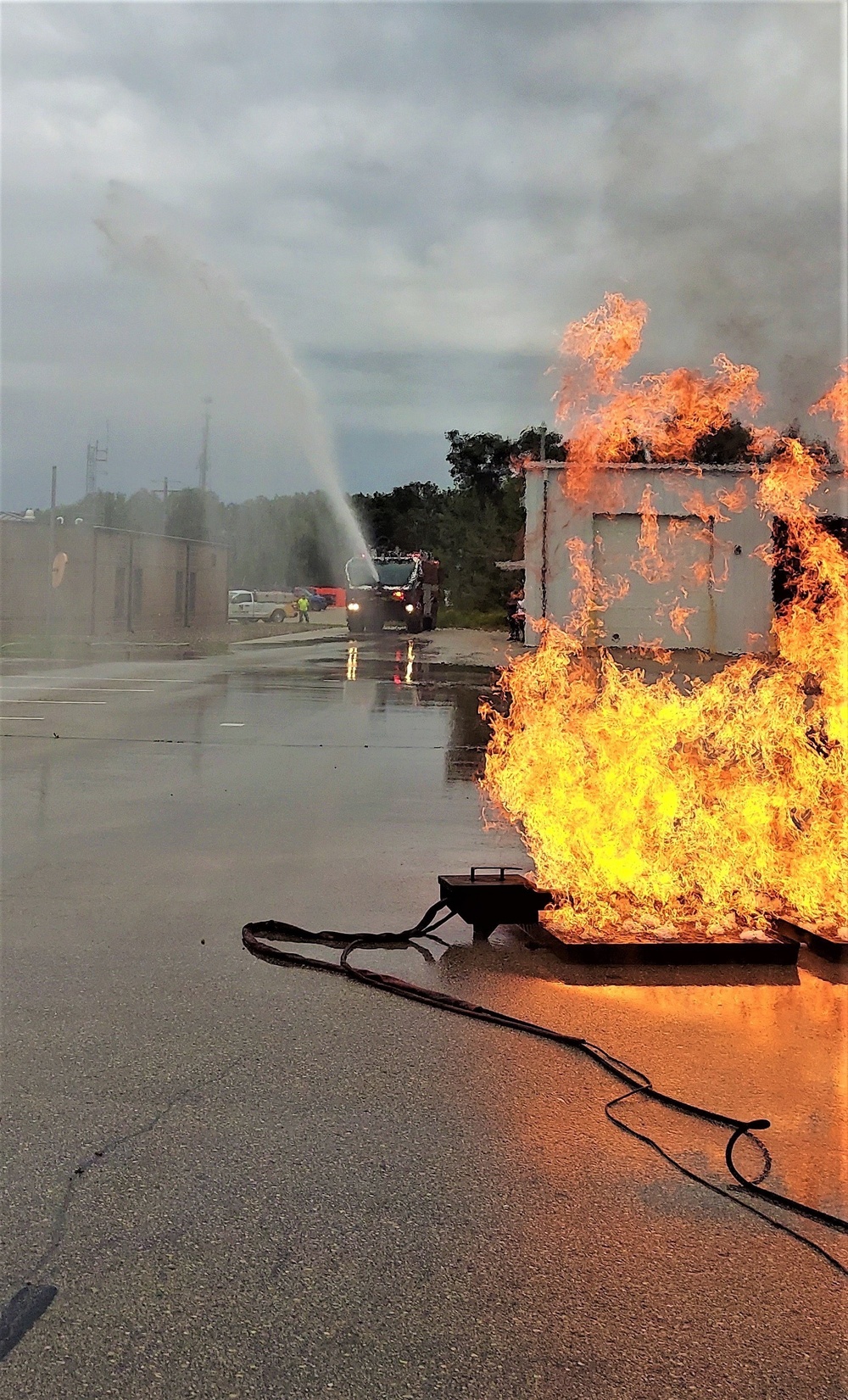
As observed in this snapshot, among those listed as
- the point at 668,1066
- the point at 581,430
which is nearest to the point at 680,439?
the point at 581,430

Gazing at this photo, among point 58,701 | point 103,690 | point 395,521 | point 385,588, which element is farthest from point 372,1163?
point 395,521

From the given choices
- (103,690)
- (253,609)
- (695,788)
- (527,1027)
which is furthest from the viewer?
(253,609)

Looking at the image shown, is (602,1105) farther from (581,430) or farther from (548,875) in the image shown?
(581,430)

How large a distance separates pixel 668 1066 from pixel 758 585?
2473 centimetres

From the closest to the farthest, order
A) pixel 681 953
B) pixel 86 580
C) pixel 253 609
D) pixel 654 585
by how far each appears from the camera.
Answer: pixel 681 953, pixel 654 585, pixel 86 580, pixel 253 609

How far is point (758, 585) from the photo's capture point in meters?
27.8

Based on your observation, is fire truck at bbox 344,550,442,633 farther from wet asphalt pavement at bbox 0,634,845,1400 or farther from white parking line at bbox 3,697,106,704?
wet asphalt pavement at bbox 0,634,845,1400

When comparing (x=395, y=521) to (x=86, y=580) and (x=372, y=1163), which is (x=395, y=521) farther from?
(x=372, y=1163)

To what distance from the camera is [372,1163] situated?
11.6ft

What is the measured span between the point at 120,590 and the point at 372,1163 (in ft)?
155

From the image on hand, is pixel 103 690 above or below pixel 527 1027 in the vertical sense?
above

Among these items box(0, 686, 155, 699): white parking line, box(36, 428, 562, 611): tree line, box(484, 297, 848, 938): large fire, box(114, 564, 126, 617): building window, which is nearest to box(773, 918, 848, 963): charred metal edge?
box(484, 297, 848, 938): large fire

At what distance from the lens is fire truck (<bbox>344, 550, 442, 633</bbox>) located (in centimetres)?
4144

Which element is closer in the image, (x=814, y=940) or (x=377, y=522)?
(x=814, y=940)
